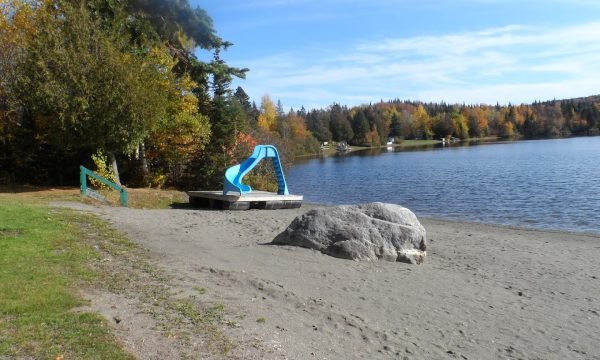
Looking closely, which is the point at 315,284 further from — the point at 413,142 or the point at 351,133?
the point at 413,142

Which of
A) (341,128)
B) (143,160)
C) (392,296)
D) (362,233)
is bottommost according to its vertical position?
(392,296)

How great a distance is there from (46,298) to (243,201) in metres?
16.0

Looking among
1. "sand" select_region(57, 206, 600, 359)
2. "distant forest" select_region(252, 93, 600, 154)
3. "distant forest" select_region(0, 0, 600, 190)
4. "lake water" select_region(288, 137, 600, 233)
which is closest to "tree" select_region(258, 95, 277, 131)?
"distant forest" select_region(252, 93, 600, 154)

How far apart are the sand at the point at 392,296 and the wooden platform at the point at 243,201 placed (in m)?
7.18

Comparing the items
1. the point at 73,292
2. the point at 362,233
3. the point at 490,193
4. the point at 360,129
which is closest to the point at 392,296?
the point at 362,233

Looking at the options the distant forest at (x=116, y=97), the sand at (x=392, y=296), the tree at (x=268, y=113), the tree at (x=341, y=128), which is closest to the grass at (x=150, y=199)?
the distant forest at (x=116, y=97)

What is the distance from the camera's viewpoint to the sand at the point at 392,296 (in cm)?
664

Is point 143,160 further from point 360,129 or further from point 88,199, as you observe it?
point 360,129

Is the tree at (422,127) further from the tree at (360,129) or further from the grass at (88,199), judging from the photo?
the grass at (88,199)

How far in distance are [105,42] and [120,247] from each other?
14.2 meters

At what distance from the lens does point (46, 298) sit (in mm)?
6715

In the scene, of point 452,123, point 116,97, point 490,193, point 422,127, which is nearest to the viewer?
point 116,97

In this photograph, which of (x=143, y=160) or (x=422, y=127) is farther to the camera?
(x=422, y=127)

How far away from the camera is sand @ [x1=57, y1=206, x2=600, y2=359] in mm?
6645
